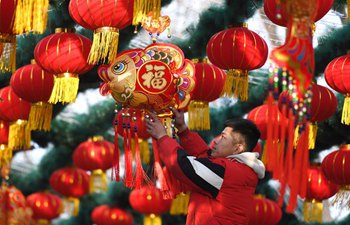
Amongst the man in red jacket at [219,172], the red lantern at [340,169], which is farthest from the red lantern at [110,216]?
the man in red jacket at [219,172]

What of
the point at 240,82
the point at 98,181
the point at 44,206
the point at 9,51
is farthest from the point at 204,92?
the point at 44,206

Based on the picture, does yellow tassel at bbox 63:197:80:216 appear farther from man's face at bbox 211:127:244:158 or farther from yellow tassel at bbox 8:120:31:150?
man's face at bbox 211:127:244:158

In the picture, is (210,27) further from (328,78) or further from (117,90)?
(117,90)

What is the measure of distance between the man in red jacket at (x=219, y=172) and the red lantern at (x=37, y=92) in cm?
268

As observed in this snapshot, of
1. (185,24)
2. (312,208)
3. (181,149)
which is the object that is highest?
(181,149)

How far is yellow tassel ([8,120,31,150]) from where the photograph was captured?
8758mm

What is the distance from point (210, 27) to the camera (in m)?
8.73

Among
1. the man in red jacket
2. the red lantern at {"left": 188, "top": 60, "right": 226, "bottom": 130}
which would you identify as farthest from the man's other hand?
the red lantern at {"left": 188, "top": 60, "right": 226, "bottom": 130}

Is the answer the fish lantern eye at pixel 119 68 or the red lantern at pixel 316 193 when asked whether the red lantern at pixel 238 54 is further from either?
the red lantern at pixel 316 193

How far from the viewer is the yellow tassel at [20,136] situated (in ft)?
28.7

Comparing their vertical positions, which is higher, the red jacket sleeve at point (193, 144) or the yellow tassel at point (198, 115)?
the red jacket sleeve at point (193, 144)

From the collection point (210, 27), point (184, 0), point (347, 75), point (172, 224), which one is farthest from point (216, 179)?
point (172, 224)

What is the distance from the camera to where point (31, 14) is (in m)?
6.37

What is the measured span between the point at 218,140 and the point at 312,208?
12.9 feet
